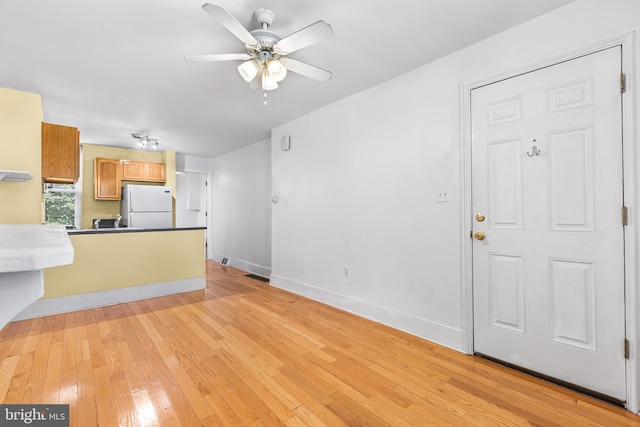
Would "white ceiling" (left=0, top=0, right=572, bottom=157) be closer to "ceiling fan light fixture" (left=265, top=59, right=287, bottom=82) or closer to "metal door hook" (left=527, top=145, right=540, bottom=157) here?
"ceiling fan light fixture" (left=265, top=59, right=287, bottom=82)

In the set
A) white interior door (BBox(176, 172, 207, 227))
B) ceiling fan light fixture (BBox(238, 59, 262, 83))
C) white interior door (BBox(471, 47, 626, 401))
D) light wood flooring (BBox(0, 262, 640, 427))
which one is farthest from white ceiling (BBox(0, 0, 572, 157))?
white interior door (BBox(176, 172, 207, 227))

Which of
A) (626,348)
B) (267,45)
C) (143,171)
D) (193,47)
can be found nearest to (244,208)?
(143,171)

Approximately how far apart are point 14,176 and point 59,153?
564mm

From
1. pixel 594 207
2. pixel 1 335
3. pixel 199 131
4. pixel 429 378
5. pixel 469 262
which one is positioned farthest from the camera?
pixel 199 131

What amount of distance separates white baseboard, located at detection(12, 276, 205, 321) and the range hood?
4.22 ft

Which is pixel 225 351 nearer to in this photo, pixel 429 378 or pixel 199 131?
pixel 429 378

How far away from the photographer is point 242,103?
3.51m

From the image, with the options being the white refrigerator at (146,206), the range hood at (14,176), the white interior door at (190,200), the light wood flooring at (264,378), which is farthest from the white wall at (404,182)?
Result: the white interior door at (190,200)

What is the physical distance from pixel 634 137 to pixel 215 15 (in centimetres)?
241

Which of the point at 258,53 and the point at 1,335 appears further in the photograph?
the point at 1,335

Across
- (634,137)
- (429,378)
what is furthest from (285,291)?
(634,137)

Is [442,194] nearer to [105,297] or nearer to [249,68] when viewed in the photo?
[249,68]

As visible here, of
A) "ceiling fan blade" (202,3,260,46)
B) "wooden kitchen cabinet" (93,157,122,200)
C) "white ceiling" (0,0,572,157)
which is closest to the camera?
"ceiling fan blade" (202,3,260,46)

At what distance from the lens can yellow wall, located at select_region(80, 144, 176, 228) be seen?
5.31m
